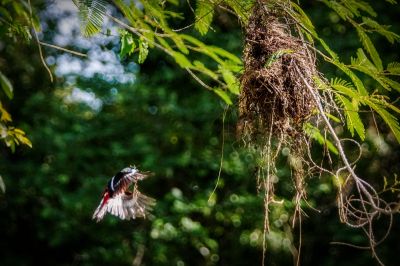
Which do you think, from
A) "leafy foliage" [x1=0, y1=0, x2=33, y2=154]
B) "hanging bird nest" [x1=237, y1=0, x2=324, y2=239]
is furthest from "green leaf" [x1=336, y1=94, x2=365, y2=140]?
"leafy foliage" [x1=0, y1=0, x2=33, y2=154]

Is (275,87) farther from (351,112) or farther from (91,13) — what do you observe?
(91,13)

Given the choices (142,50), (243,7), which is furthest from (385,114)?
(142,50)

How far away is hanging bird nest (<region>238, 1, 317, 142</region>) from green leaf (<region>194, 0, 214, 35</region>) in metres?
0.14

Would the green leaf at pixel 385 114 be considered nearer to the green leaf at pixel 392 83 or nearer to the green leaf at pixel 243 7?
the green leaf at pixel 392 83

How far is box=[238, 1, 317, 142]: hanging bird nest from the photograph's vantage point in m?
1.73

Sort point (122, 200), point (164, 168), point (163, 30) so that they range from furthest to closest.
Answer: point (164, 168) < point (122, 200) < point (163, 30)

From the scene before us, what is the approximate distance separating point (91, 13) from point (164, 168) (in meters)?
4.22

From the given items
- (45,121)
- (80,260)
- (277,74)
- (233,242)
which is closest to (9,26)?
(277,74)

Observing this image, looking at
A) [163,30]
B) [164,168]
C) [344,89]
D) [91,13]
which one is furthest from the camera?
[164,168]

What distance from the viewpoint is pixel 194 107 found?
5.64 metres

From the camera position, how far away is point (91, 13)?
1.52 metres

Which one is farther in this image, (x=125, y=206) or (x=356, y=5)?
(x=125, y=206)

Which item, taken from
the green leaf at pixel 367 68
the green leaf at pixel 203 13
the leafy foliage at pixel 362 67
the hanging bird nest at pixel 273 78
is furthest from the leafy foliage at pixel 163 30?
the green leaf at pixel 367 68

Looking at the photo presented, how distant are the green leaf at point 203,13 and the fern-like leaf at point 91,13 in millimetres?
373
